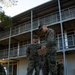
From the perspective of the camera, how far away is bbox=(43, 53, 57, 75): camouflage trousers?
4.00 metres

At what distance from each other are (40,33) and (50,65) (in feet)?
39.4

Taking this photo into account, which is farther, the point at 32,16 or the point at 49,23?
the point at 32,16

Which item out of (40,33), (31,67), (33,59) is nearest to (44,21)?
(40,33)

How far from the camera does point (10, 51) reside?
724 inches

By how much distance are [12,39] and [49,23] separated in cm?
552

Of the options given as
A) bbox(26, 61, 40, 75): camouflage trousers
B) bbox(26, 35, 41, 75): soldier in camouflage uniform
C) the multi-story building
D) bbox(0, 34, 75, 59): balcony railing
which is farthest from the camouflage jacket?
bbox(0, 34, 75, 59): balcony railing

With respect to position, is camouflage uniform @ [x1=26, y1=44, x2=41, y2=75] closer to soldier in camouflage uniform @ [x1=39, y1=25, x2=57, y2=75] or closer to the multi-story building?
soldier in camouflage uniform @ [x1=39, y1=25, x2=57, y2=75]

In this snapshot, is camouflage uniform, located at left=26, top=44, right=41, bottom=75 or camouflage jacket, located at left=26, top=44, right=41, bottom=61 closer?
camouflage uniform, located at left=26, top=44, right=41, bottom=75

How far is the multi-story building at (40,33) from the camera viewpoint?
1371 centimetres

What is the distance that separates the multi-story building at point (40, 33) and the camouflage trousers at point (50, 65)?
8.84m

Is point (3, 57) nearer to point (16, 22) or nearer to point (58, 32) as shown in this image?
point (16, 22)

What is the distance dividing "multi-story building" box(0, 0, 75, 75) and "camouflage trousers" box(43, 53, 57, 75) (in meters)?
8.84

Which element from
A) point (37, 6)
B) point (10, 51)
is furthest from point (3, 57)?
point (37, 6)

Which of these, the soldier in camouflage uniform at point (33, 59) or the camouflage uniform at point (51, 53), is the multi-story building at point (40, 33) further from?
the camouflage uniform at point (51, 53)
